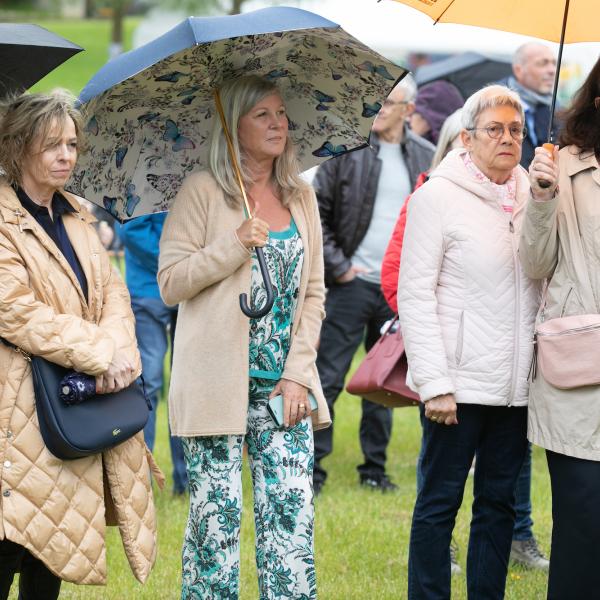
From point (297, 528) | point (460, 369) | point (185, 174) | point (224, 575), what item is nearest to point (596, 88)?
point (460, 369)

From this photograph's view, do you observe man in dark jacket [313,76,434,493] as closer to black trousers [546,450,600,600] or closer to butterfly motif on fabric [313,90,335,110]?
butterfly motif on fabric [313,90,335,110]

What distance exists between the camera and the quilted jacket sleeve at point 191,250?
439 centimetres

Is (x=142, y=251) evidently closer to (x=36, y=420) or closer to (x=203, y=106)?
(x=203, y=106)

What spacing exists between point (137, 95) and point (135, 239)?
2.58 metres

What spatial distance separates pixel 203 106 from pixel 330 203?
2.87 metres

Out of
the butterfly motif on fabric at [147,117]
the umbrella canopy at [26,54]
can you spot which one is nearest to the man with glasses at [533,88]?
the butterfly motif on fabric at [147,117]

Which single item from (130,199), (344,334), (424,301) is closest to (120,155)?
(130,199)

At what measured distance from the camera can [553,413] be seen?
14.0ft

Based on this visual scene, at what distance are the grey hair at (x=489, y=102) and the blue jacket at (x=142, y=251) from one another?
A: 2579mm

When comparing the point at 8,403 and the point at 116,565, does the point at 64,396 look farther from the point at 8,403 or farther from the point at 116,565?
the point at 116,565

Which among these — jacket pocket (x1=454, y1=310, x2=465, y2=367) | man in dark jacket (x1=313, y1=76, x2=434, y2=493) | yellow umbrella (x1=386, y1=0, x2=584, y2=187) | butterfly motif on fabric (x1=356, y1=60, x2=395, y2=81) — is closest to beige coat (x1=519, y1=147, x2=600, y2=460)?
jacket pocket (x1=454, y1=310, x2=465, y2=367)

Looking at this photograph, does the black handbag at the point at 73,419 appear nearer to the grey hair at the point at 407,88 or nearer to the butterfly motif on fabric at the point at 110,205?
the butterfly motif on fabric at the point at 110,205

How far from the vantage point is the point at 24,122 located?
13.5ft

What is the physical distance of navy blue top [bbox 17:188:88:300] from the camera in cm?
418
